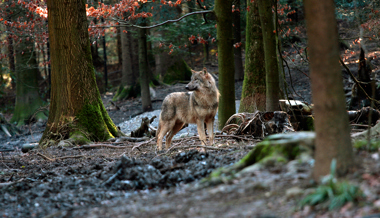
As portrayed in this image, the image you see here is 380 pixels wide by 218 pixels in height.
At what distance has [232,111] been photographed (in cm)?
1027

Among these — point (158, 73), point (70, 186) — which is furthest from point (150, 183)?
point (158, 73)

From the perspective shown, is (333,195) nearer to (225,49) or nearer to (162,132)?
(162,132)

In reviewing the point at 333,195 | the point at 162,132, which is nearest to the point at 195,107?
the point at 162,132

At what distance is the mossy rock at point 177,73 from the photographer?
76.2 ft

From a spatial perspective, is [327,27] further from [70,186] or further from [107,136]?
[107,136]

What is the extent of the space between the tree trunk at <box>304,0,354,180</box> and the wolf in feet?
15.5

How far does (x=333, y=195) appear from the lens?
2814 millimetres

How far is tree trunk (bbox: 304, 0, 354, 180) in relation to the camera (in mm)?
3105

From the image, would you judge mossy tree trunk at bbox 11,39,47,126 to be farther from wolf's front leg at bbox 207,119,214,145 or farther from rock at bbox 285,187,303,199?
rock at bbox 285,187,303,199

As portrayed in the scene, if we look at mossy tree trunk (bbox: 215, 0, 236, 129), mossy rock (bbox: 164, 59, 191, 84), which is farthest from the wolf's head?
mossy rock (bbox: 164, 59, 191, 84)

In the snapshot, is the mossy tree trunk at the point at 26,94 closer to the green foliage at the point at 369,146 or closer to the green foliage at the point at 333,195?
the green foliage at the point at 369,146

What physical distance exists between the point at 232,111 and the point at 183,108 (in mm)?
2293

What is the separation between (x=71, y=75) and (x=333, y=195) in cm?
855

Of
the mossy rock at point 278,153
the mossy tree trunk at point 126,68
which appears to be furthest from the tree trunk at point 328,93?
the mossy tree trunk at point 126,68
